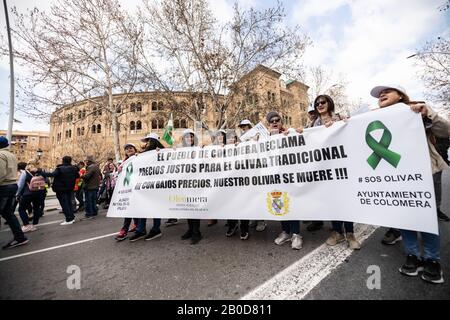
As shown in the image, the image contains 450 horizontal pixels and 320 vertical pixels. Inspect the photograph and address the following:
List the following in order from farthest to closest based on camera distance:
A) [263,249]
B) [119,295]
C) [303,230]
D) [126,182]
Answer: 1. [126,182]
2. [303,230]
3. [263,249]
4. [119,295]

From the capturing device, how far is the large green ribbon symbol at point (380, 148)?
222 cm

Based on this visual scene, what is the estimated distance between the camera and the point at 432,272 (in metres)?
1.90

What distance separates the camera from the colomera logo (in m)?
2.87

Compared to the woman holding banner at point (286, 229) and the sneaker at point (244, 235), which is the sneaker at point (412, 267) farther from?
the sneaker at point (244, 235)

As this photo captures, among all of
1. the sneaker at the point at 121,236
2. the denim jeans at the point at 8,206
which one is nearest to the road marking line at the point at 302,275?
the sneaker at the point at 121,236

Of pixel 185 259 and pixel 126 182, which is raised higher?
pixel 126 182

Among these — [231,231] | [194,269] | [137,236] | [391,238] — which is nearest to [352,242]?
[391,238]

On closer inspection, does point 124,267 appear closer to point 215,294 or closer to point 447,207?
point 215,294

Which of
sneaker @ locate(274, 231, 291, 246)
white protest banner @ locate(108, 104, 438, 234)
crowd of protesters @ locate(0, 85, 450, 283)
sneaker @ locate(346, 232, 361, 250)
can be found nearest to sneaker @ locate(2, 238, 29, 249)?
crowd of protesters @ locate(0, 85, 450, 283)

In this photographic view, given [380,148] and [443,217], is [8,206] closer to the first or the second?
[380,148]

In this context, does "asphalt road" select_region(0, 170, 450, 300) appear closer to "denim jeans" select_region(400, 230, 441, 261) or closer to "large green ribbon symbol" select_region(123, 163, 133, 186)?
"denim jeans" select_region(400, 230, 441, 261)
